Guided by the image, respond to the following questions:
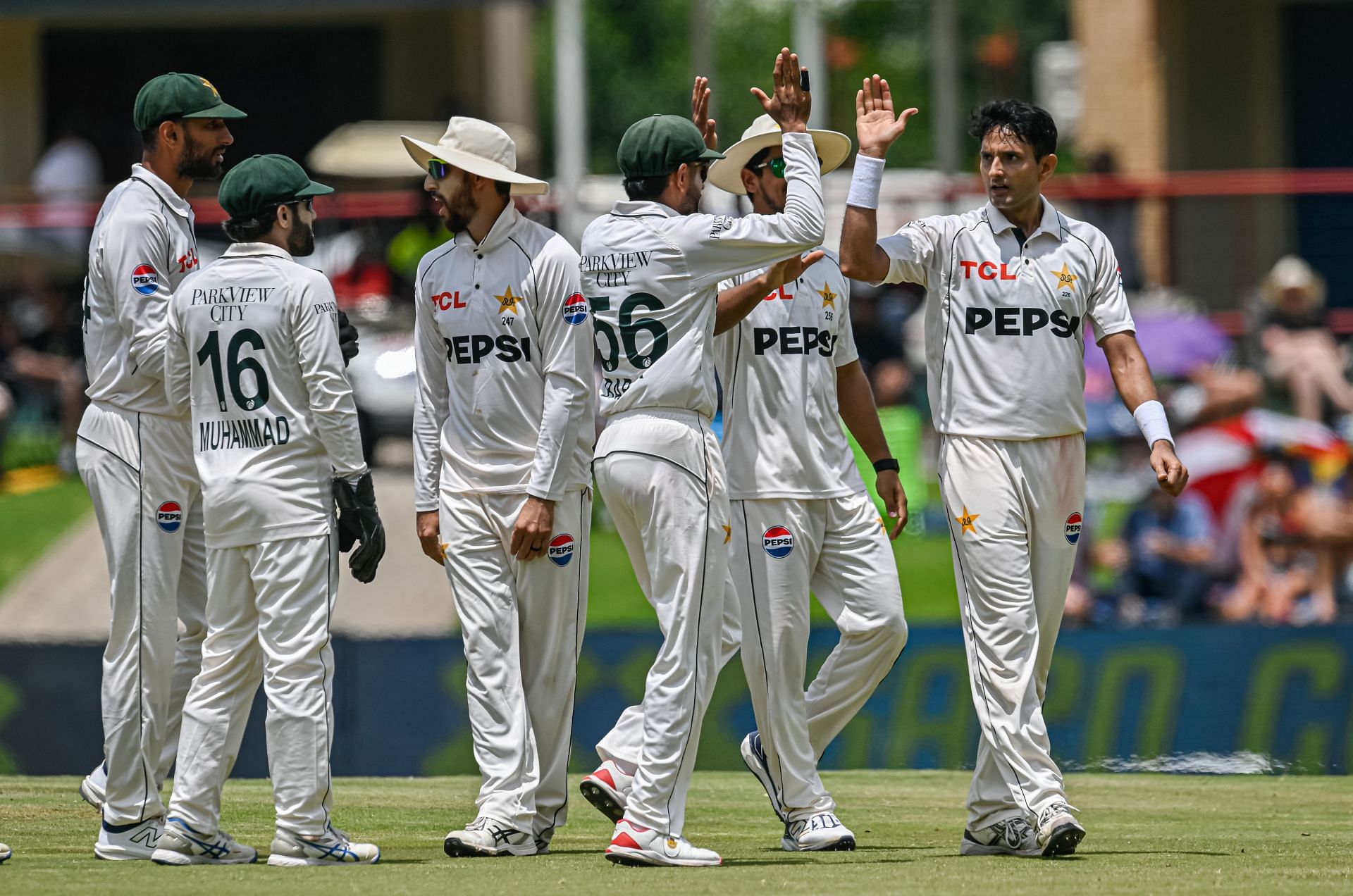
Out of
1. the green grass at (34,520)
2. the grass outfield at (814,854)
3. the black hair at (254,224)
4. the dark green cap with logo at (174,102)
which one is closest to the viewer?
the grass outfield at (814,854)

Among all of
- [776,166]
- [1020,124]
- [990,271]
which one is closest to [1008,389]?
[990,271]

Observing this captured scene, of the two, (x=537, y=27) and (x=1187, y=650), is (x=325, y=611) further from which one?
(x=537, y=27)

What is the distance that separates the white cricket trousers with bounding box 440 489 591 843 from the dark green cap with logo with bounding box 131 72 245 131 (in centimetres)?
171

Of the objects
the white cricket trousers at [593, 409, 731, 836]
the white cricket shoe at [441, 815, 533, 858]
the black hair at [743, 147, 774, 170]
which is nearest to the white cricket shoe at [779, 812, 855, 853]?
the white cricket trousers at [593, 409, 731, 836]

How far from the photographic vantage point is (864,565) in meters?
7.70

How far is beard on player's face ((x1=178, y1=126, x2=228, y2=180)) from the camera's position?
7410 mm

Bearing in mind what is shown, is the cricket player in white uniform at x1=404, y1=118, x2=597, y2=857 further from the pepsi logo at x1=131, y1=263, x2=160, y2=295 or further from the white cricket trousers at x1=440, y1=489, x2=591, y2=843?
the pepsi logo at x1=131, y1=263, x2=160, y2=295

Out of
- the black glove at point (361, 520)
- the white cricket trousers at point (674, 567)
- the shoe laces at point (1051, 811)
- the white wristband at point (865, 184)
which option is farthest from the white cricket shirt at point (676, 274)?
the shoe laces at point (1051, 811)

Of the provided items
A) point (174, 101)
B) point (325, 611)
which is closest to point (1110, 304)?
point (325, 611)

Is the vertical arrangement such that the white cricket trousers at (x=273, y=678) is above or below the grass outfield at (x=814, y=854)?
above

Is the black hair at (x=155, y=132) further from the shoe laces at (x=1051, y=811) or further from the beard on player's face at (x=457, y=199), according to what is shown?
the shoe laces at (x=1051, y=811)

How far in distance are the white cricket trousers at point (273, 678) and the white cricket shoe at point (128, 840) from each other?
31 centimetres

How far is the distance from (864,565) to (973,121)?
1.72 meters

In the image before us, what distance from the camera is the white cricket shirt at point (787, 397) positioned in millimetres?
7531
